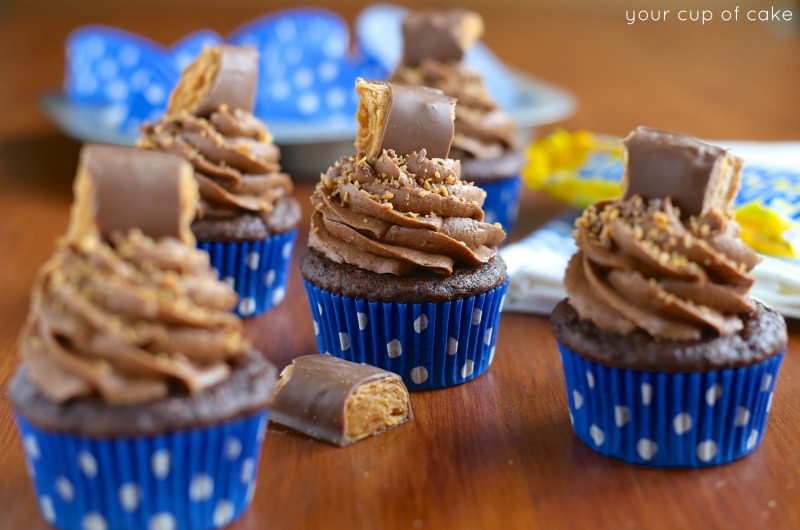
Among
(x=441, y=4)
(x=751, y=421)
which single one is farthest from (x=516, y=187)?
(x=441, y=4)

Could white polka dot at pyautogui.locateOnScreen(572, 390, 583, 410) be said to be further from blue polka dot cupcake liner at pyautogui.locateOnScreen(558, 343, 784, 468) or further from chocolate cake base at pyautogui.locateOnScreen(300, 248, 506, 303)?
chocolate cake base at pyautogui.locateOnScreen(300, 248, 506, 303)

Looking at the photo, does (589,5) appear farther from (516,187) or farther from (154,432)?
(154,432)

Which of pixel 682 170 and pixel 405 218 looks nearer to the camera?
pixel 682 170

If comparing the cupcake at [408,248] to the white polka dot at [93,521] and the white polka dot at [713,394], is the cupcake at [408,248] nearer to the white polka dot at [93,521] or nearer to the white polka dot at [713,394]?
the white polka dot at [713,394]

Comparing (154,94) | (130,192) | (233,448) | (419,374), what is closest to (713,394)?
(419,374)

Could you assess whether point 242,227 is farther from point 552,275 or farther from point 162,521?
point 162,521
